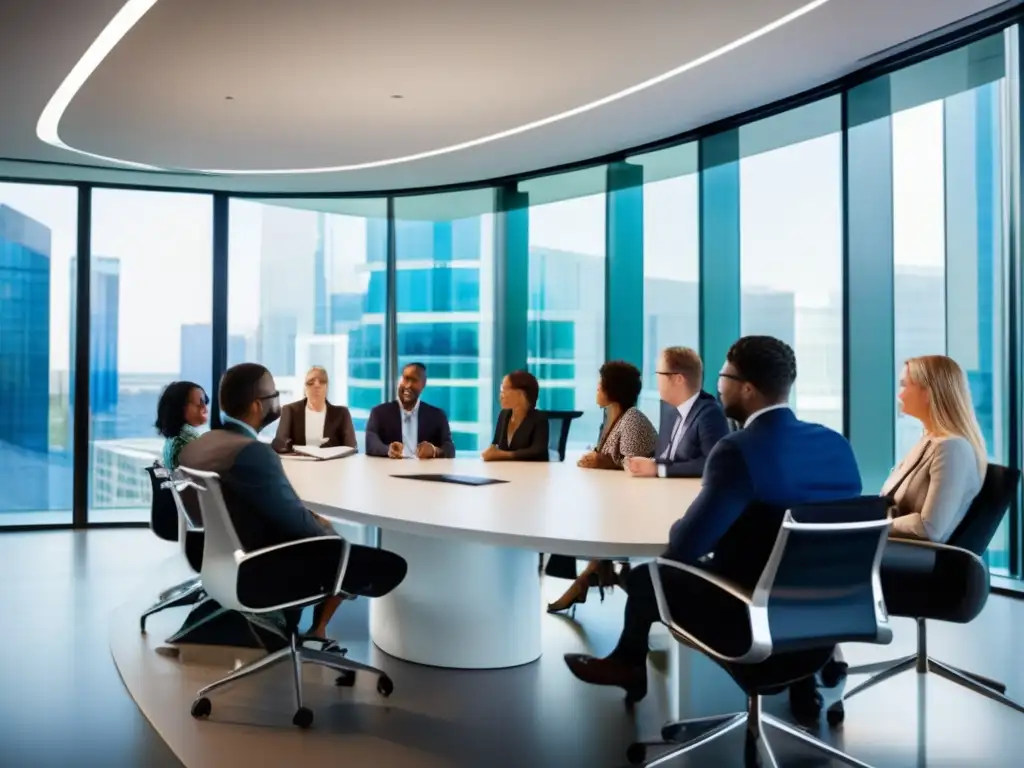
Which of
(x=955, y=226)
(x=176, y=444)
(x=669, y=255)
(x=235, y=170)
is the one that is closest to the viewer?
(x=176, y=444)

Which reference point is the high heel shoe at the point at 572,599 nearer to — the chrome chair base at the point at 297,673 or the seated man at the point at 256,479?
the chrome chair base at the point at 297,673

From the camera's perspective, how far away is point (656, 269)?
25.0 feet

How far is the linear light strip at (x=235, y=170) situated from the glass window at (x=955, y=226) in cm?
123

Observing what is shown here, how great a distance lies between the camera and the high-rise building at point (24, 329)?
8383 mm

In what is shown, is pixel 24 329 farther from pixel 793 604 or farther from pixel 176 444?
pixel 793 604

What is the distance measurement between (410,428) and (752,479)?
3.84m

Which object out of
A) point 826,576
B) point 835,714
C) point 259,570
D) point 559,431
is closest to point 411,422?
point 559,431

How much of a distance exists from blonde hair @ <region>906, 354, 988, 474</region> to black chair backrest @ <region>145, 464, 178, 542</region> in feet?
11.7

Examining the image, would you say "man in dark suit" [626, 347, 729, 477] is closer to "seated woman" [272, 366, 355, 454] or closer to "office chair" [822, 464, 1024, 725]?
"office chair" [822, 464, 1024, 725]

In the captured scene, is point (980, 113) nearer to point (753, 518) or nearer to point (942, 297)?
point (942, 297)

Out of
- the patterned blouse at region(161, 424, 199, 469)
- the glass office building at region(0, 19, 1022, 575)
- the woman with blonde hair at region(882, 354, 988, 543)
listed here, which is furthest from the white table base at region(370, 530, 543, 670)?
the glass office building at region(0, 19, 1022, 575)

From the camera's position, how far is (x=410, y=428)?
6258 millimetres

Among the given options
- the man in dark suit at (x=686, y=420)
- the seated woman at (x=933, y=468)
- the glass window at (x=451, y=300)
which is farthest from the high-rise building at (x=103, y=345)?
the seated woman at (x=933, y=468)

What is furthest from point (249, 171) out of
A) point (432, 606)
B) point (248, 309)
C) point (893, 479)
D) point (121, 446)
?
point (893, 479)
